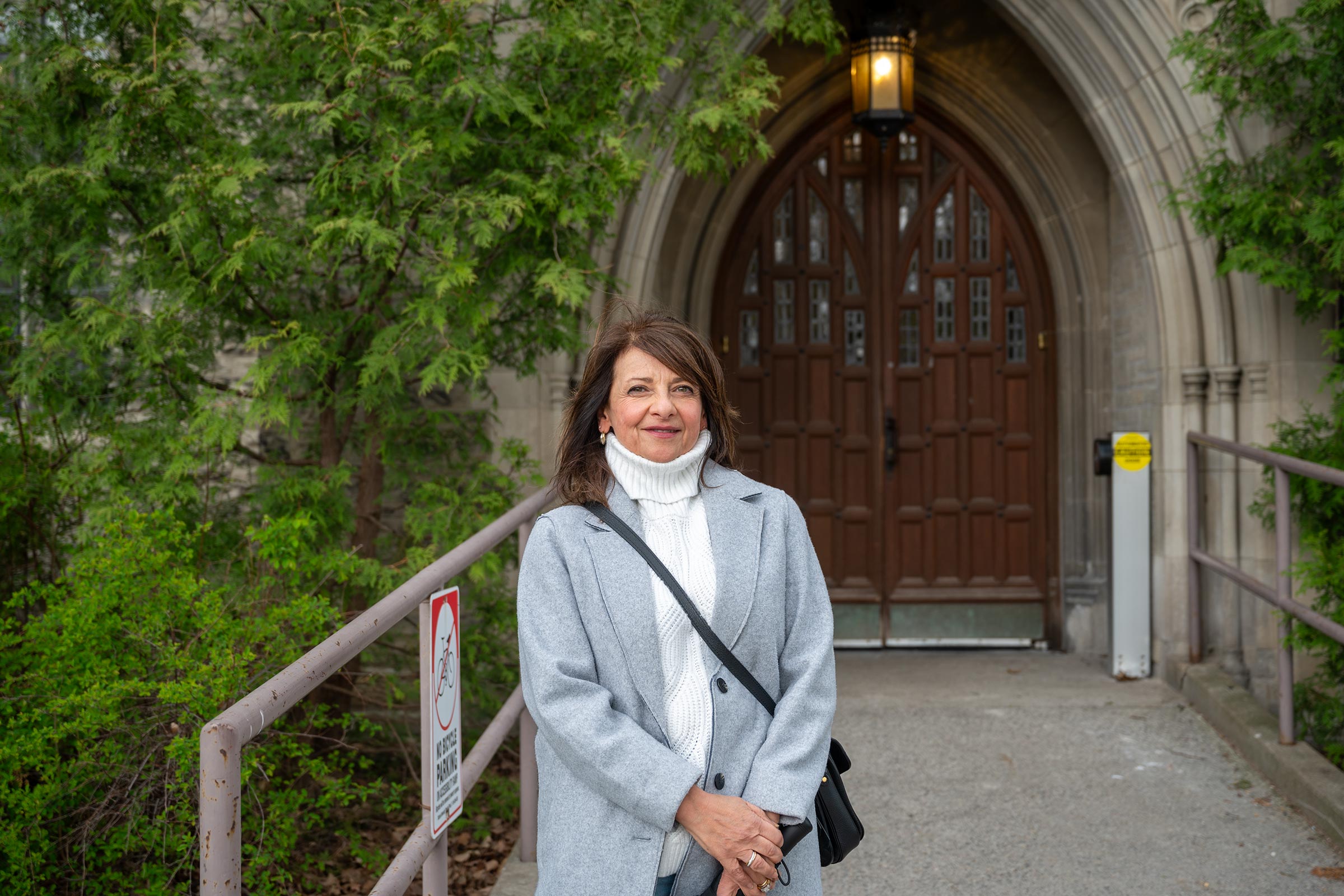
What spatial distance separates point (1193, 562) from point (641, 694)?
158 inches

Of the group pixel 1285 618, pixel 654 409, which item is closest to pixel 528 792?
pixel 654 409

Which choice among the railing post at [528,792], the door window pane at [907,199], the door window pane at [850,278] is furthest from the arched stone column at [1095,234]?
the railing post at [528,792]

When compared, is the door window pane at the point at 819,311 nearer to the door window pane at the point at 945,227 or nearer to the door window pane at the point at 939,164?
the door window pane at the point at 945,227

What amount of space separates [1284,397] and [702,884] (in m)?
4.13

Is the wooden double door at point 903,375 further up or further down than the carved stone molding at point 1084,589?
further up

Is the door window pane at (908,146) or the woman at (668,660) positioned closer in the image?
the woman at (668,660)

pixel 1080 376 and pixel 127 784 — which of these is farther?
pixel 1080 376

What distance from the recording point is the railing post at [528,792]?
3326 millimetres

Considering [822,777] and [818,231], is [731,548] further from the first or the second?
[818,231]

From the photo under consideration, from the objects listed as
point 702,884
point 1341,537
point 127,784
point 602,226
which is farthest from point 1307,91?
point 127,784

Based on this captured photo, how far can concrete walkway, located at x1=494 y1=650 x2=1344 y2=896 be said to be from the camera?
10.6 feet

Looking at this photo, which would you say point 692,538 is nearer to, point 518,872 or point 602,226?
point 518,872

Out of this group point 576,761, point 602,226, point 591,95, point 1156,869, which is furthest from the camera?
point 602,226

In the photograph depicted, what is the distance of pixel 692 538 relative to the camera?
193 cm
